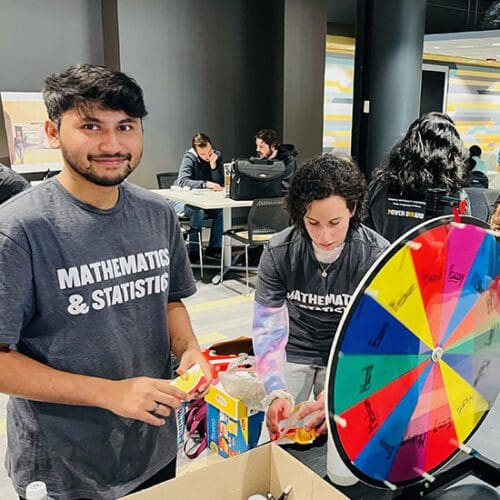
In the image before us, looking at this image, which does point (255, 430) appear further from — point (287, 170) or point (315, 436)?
point (287, 170)

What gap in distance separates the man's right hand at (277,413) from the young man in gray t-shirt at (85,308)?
0.23 metres

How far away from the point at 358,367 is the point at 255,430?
5.29ft

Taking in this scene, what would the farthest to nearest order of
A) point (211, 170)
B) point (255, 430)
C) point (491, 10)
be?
point (491, 10) → point (211, 170) → point (255, 430)

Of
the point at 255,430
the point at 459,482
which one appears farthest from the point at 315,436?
the point at 255,430

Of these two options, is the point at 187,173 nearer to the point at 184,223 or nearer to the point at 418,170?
the point at 184,223

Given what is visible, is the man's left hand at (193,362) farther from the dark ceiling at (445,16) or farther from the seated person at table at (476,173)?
the dark ceiling at (445,16)

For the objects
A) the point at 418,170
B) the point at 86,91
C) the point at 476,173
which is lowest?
the point at 476,173

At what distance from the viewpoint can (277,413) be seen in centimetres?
124

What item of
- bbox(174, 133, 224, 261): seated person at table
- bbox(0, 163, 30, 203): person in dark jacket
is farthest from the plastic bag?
bbox(174, 133, 224, 261): seated person at table

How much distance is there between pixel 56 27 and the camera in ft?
19.0

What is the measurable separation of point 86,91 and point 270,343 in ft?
2.69

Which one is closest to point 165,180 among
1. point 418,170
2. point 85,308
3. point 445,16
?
point 418,170

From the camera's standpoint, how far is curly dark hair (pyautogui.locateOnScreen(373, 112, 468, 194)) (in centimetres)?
241

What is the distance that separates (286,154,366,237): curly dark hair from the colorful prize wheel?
605mm
